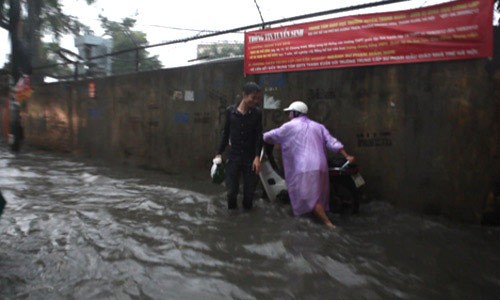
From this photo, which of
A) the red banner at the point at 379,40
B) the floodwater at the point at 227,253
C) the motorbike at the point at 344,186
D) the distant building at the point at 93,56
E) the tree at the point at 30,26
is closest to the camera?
the floodwater at the point at 227,253

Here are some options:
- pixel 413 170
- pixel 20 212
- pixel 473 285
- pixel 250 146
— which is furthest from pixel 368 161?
pixel 20 212

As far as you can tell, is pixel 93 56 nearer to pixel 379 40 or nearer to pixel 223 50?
pixel 223 50

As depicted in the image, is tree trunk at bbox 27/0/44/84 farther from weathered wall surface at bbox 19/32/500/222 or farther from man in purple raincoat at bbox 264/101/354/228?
man in purple raincoat at bbox 264/101/354/228

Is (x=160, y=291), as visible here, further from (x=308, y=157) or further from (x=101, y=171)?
(x=101, y=171)

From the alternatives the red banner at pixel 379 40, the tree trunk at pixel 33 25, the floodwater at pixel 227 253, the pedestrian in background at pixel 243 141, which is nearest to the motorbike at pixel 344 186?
the floodwater at pixel 227 253

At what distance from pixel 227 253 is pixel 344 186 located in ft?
5.99

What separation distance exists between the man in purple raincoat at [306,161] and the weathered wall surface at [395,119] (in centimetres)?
104

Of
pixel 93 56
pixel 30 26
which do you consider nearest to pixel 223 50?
pixel 93 56

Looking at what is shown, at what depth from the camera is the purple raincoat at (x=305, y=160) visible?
467 cm

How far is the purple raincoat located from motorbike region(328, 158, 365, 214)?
0.74 feet

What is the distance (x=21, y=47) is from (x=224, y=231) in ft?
33.7

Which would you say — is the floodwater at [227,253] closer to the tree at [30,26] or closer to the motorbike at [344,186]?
the motorbike at [344,186]

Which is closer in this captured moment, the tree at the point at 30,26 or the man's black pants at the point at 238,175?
the man's black pants at the point at 238,175

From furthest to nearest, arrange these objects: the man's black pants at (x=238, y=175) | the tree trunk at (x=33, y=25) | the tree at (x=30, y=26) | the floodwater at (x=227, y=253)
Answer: the tree trunk at (x=33, y=25), the tree at (x=30, y=26), the man's black pants at (x=238, y=175), the floodwater at (x=227, y=253)
